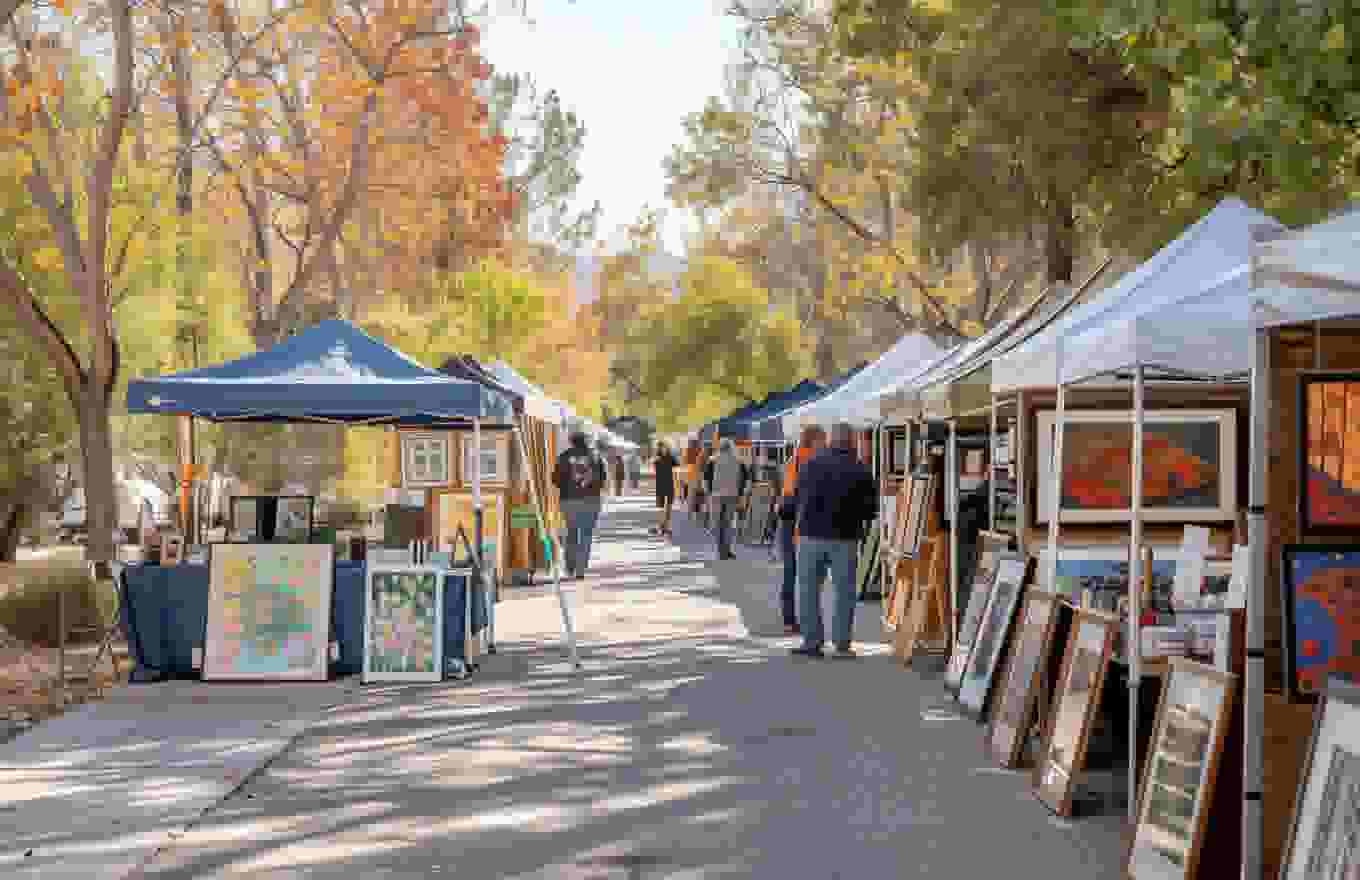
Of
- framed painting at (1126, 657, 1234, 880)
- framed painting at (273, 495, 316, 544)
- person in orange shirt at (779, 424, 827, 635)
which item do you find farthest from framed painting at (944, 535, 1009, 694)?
framed painting at (273, 495, 316, 544)

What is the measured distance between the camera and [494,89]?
7219cm

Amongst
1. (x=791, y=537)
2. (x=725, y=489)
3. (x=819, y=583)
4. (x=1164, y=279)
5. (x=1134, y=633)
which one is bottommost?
(x=819, y=583)

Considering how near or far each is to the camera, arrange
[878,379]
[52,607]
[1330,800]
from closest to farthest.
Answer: [1330,800] → [52,607] → [878,379]

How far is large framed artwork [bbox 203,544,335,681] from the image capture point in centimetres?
1553

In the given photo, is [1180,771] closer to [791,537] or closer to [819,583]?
[819,583]

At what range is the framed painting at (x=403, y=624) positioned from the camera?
15.5 metres

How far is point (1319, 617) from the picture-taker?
726 centimetres

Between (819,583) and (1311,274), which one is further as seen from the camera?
(819,583)

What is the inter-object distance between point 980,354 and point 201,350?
23311mm

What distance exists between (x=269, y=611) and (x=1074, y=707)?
7788mm

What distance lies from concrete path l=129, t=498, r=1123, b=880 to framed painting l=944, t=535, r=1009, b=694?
259mm

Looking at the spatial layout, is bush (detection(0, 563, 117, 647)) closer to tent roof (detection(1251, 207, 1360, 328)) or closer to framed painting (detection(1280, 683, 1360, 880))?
tent roof (detection(1251, 207, 1360, 328))

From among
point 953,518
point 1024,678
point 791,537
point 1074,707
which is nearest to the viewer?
point 1074,707

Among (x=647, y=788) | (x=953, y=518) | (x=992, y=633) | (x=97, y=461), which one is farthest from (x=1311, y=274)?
(x=97, y=461)
